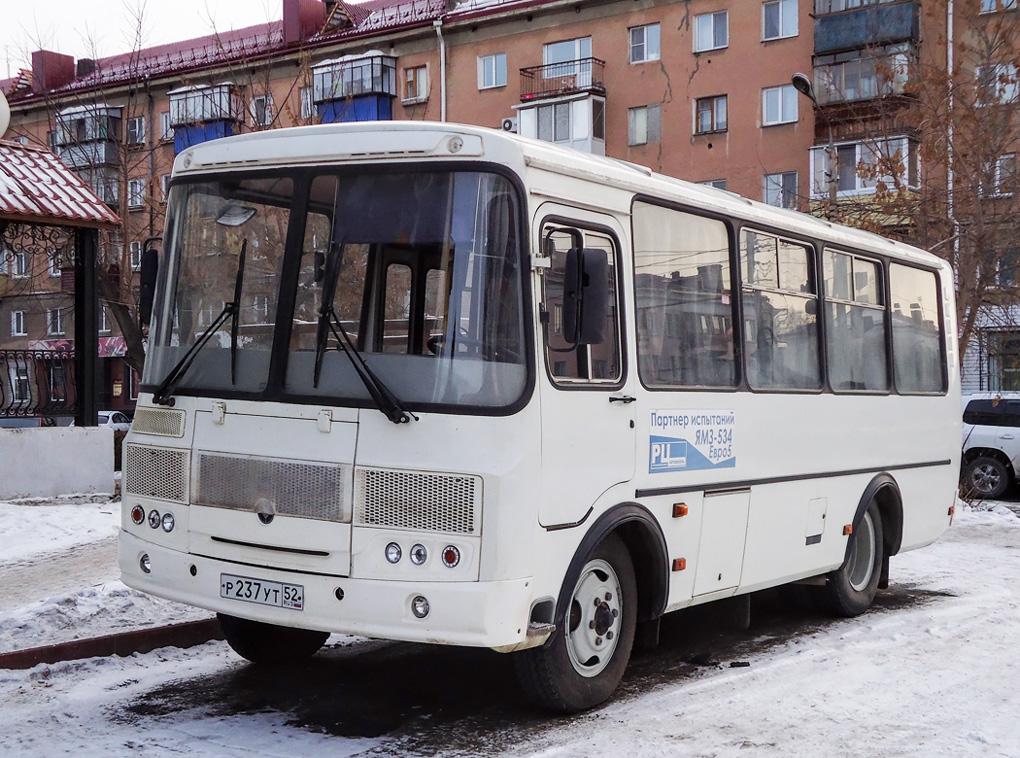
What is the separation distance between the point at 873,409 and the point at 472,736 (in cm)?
541

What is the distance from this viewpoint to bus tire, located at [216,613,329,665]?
26.1 ft

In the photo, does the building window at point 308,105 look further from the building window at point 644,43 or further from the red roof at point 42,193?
the building window at point 644,43

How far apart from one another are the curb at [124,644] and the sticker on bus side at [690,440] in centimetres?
318

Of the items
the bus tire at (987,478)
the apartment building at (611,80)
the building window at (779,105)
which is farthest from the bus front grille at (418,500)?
the building window at (779,105)

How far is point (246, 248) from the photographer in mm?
7098

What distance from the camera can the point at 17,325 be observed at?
57156mm

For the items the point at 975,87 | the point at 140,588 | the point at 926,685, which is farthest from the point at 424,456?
the point at 975,87

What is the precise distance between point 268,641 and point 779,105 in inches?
1397

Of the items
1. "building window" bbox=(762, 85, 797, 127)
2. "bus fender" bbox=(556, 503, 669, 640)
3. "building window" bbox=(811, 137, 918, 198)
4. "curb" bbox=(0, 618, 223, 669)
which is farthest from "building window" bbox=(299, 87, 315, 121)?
"bus fender" bbox=(556, 503, 669, 640)

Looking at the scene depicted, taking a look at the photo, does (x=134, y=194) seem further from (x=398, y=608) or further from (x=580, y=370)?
(x=398, y=608)

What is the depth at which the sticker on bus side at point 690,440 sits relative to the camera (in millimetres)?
7676

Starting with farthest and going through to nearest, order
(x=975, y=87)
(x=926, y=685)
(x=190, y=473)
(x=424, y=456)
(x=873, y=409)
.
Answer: (x=975, y=87)
(x=873, y=409)
(x=926, y=685)
(x=190, y=473)
(x=424, y=456)

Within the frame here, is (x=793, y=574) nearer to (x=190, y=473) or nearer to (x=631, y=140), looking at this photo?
(x=190, y=473)

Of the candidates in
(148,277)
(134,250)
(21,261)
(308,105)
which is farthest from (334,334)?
(134,250)
